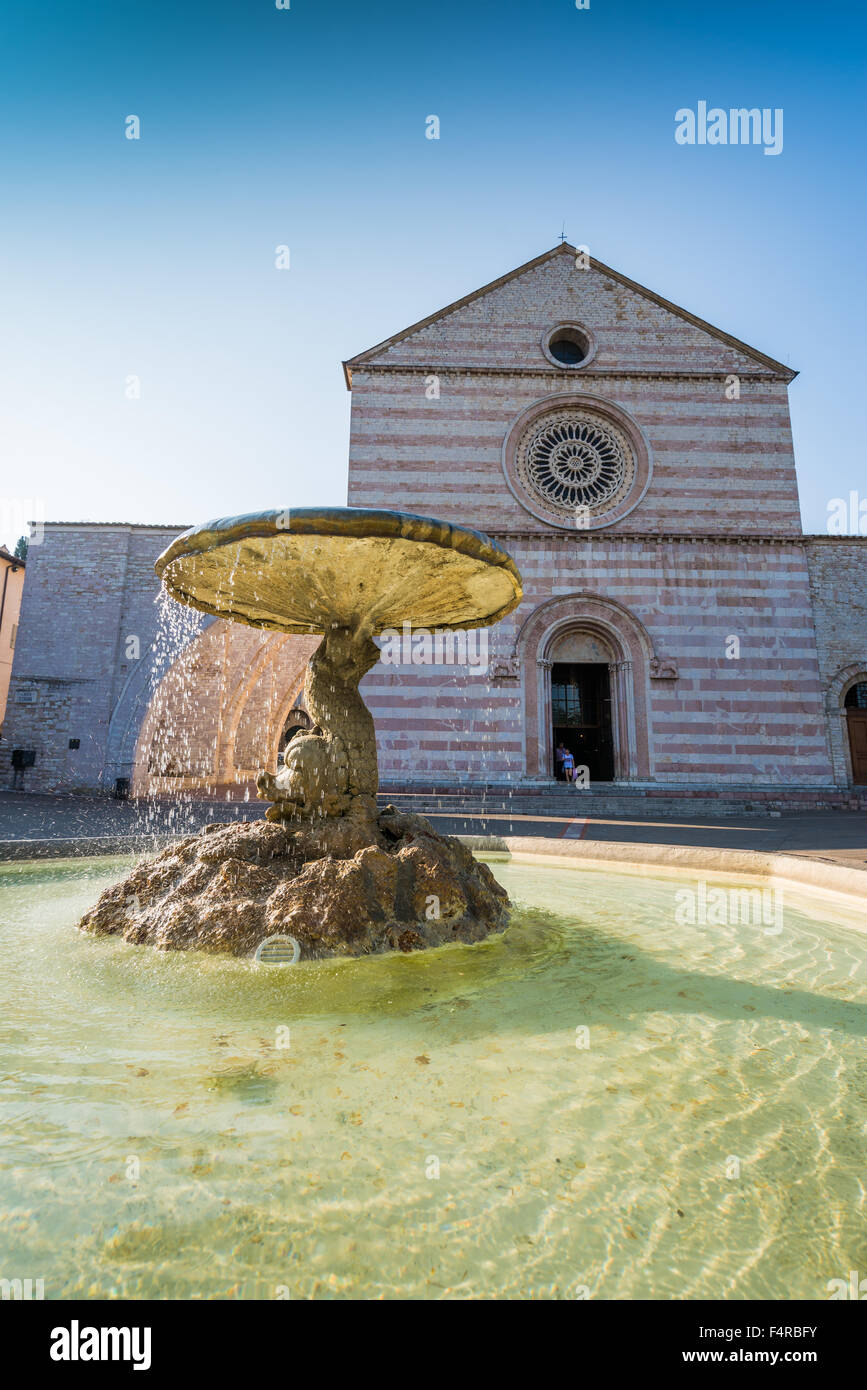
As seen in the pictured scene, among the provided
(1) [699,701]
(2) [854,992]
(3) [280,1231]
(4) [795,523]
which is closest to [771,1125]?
(3) [280,1231]

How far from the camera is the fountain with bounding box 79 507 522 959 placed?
11.9 feet

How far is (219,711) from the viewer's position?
18516 millimetres

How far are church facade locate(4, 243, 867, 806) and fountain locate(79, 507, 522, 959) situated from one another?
987 cm

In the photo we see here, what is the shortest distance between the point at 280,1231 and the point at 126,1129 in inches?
24.2

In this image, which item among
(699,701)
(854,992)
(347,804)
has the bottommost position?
(854,992)

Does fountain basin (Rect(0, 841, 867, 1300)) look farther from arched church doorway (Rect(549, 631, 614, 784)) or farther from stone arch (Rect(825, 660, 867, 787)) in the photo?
stone arch (Rect(825, 660, 867, 787))

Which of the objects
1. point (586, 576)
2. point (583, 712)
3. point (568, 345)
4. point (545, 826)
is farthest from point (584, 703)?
point (568, 345)

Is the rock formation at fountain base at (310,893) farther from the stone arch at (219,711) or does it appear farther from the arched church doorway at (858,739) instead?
the arched church doorway at (858,739)

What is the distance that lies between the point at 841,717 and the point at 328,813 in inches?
622

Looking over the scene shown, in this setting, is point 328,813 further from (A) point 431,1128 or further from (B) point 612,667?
(B) point 612,667

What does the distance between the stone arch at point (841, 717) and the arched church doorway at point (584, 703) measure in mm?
5241

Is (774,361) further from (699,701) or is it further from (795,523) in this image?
(699,701)

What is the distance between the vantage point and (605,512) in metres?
16.7

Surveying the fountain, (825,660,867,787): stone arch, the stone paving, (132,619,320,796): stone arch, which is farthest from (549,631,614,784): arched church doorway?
the fountain
